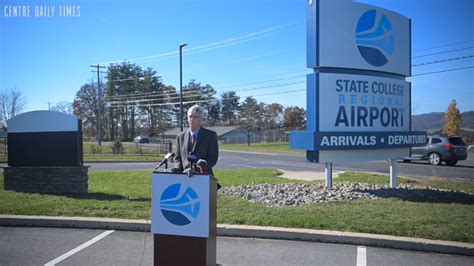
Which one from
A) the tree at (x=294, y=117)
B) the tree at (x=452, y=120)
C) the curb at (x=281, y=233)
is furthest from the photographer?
the tree at (x=294, y=117)

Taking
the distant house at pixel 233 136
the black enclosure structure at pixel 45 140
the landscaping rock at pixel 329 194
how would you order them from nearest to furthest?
the landscaping rock at pixel 329 194 → the black enclosure structure at pixel 45 140 → the distant house at pixel 233 136

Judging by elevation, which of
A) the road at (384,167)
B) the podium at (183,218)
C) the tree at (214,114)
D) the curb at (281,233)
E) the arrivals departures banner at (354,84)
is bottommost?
the road at (384,167)

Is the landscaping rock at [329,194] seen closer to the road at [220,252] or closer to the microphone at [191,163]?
the road at [220,252]

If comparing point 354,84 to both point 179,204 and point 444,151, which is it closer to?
point 179,204

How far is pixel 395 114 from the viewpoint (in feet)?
31.2

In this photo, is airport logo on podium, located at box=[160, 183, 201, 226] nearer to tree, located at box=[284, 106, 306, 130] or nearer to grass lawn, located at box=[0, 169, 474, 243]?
grass lawn, located at box=[0, 169, 474, 243]

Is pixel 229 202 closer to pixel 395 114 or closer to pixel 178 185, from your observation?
pixel 178 185

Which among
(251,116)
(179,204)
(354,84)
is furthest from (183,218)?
(251,116)

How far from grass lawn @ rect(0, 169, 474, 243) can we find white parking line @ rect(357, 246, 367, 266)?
45 cm

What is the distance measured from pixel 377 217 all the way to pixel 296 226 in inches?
56.2

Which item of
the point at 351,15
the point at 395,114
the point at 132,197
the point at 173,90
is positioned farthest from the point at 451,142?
the point at 173,90

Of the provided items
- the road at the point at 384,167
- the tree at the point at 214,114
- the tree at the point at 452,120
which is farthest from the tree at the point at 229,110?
the road at the point at 384,167

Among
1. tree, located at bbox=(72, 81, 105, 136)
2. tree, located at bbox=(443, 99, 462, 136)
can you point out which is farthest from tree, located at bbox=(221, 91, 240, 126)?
tree, located at bbox=(443, 99, 462, 136)

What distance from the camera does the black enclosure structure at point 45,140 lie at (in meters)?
9.06
